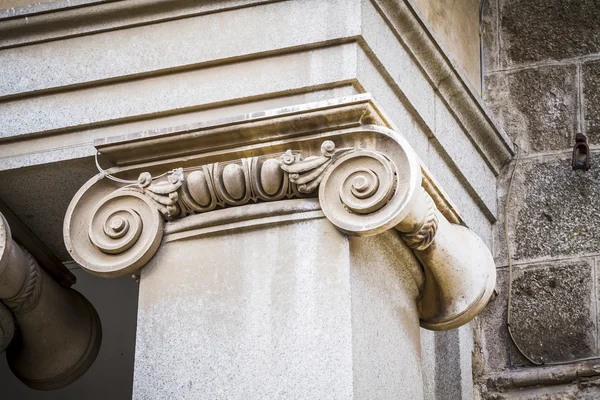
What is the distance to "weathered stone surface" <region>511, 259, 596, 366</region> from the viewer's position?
230 inches

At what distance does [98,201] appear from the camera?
16.4ft

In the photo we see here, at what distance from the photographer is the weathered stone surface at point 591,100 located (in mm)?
6207

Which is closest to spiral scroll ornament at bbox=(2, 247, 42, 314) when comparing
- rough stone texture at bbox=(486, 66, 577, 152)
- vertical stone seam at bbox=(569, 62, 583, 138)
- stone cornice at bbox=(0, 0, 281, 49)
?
stone cornice at bbox=(0, 0, 281, 49)

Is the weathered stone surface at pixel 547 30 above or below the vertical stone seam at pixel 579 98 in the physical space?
above

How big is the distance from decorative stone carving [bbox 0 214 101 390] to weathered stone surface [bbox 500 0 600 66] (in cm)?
211

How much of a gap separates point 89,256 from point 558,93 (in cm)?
230

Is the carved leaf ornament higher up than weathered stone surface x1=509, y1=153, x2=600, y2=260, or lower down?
lower down

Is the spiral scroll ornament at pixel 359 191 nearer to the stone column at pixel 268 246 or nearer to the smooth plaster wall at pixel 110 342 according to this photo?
the stone column at pixel 268 246

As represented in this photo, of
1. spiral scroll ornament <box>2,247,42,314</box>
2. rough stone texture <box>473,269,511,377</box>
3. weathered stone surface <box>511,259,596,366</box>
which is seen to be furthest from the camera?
rough stone texture <box>473,269,511,377</box>

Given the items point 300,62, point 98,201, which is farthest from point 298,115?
point 98,201

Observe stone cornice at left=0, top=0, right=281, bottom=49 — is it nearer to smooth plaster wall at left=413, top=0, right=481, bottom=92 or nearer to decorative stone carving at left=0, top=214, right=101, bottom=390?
decorative stone carving at left=0, top=214, right=101, bottom=390

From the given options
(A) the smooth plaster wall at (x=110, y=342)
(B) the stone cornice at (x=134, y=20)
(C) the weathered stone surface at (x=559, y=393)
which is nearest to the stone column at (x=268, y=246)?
(B) the stone cornice at (x=134, y=20)

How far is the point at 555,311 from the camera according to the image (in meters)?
5.91

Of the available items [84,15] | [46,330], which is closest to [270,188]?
[84,15]
